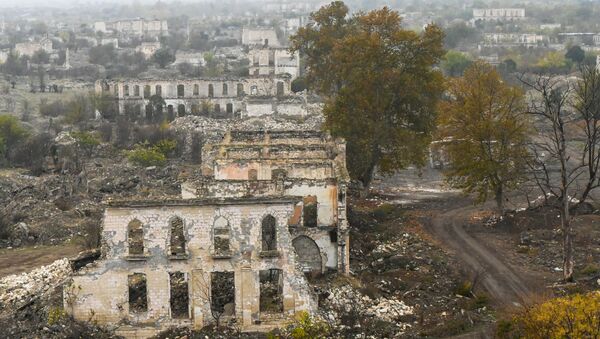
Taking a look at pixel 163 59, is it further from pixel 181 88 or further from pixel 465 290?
pixel 465 290

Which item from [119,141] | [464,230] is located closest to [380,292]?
[464,230]

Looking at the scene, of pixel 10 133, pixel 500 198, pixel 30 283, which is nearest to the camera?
pixel 30 283

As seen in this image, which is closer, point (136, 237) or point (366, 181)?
point (136, 237)

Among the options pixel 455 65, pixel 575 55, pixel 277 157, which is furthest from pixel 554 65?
pixel 277 157

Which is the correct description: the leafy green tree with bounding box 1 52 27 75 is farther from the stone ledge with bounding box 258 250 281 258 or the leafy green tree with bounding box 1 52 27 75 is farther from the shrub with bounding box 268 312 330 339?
the shrub with bounding box 268 312 330 339

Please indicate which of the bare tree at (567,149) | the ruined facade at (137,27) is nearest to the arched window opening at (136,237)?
the bare tree at (567,149)

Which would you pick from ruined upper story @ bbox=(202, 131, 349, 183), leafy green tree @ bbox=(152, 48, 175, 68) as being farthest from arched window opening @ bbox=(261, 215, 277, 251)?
leafy green tree @ bbox=(152, 48, 175, 68)

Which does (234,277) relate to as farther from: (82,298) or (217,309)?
(82,298)
